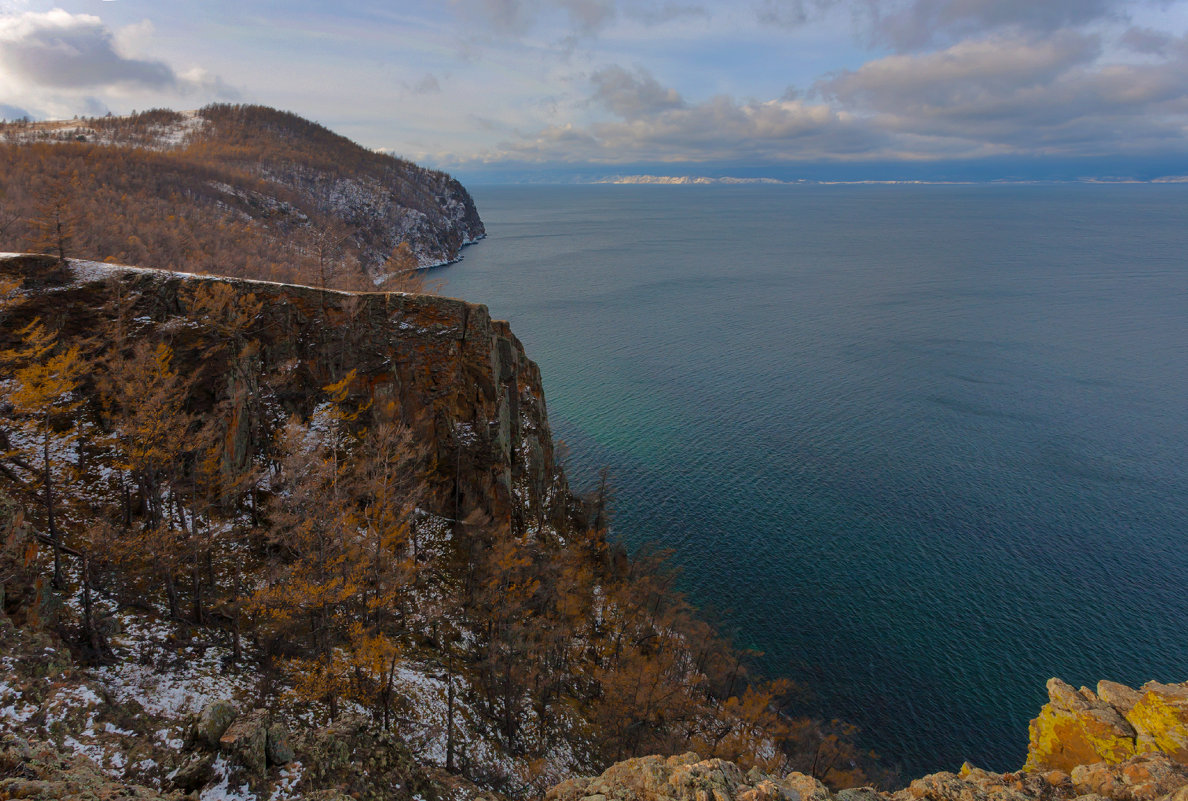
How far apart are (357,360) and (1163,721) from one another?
1714 inches

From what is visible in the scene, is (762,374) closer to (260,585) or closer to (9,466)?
(260,585)

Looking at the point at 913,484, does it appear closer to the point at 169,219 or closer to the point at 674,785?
the point at 674,785

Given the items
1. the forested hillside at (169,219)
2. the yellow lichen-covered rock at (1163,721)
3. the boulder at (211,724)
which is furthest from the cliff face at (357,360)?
the yellow lichen-covered rock at (1163,721)

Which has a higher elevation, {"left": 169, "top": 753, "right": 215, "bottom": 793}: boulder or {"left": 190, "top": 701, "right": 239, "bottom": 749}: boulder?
{"left": 190, "top": 701, "right": 239, "bottom": 749}: boulder

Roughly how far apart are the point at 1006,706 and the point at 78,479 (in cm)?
6170

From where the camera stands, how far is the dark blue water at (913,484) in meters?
44.7

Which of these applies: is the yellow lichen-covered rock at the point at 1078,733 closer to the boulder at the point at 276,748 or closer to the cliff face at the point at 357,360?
the boulder at the point at 276,748

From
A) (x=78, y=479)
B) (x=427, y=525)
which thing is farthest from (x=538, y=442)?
(x=78, y=479)

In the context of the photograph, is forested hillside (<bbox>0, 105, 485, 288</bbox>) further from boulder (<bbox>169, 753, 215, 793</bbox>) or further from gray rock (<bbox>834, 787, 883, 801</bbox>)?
gray rock (<bbox>834, 787, 883, 801</bbox>)

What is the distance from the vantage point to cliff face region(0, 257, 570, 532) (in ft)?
106

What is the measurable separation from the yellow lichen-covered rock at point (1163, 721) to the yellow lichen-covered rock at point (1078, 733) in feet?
1.91

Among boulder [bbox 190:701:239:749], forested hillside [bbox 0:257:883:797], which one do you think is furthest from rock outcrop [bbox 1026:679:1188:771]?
boulder [bbox 190:701:239:749]

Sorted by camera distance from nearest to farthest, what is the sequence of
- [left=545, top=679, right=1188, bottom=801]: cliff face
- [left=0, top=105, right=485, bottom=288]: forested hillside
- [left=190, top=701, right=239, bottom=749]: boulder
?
[left=545, top=679, right=1188, bottom=801]: cliff face
[left=190, top=701, right=239, bottom=749]: boulder
[left=0, top=105, right=485, bottom=288]: forested hillside

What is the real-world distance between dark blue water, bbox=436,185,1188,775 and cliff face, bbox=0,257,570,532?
59.8 ft
